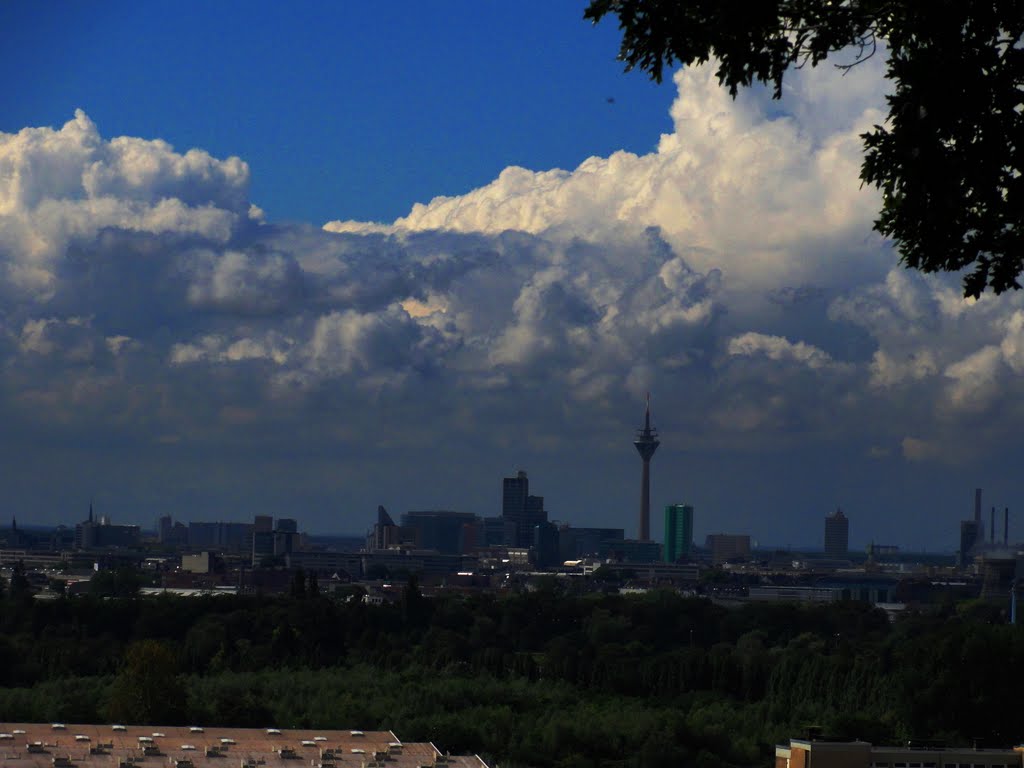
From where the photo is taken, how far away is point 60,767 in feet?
148

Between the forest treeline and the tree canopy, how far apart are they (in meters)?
50.2

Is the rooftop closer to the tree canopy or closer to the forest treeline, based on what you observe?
the forest treeline

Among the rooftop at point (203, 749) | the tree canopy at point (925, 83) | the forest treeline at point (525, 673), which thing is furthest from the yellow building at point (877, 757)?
the tree canopy at point (925, 83)

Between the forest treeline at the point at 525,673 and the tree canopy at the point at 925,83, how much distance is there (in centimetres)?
5021

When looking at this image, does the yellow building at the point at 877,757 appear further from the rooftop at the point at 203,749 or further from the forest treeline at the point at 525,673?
the forest treeline at the point at 525,673

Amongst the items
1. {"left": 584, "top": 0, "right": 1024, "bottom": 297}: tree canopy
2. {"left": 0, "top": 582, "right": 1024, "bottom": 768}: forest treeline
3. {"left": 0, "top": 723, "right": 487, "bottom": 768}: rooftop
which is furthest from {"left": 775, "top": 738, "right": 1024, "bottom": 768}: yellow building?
{"left": 584, "top": 0, "right": 1024, "bottom": 297}: tree canopy

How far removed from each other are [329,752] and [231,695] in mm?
27524

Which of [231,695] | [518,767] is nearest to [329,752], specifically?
[518,767]

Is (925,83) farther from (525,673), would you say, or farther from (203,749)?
(525,673)

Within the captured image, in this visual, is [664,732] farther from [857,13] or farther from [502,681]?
[857,13]

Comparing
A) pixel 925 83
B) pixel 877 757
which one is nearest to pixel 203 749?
pixel 877 757

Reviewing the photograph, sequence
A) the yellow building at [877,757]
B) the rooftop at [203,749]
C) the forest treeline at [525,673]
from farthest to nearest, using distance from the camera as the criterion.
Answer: the forest treeline at [525,673] → the rooftop at [203,749] → the yellow building at [877,757]

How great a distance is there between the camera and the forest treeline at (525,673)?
2739 inches

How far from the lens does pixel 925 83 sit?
11250mm
